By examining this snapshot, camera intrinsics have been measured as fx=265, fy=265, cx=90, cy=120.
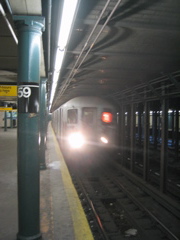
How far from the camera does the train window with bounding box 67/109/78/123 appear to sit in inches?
425

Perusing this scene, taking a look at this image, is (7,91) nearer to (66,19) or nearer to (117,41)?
(117,41)

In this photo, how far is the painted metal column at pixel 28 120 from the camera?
3.17 meters

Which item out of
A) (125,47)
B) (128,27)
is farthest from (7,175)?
(128,27)

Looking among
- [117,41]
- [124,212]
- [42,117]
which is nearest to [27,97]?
[117,41]

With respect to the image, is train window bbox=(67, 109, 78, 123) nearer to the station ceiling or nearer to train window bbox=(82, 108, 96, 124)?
train window bbox=(82, 108, 96, 124)

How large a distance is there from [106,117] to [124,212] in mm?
5018

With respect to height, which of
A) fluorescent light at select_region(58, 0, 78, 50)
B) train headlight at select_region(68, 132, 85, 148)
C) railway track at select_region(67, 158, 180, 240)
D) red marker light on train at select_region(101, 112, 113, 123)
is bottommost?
railway track at select_region(67, 158, 180, 240)

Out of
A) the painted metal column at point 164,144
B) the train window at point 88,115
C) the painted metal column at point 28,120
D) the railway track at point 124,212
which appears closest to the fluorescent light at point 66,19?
the painted metal column at point 28,120

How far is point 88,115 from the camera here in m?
10.7

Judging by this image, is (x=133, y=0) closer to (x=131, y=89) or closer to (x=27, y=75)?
(x=27, y=75)

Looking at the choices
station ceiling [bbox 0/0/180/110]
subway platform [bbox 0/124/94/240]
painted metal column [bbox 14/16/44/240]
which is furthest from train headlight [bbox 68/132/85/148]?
painted metal column [bbox 14/16/44/240]

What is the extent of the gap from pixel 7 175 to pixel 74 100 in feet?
15.7

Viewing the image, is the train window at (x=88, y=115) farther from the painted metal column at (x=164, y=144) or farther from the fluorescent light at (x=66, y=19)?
the fluorescent light at (x=66, y=19)

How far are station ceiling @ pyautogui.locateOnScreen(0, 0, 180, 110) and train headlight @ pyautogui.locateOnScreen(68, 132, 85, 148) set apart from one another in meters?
2.47
